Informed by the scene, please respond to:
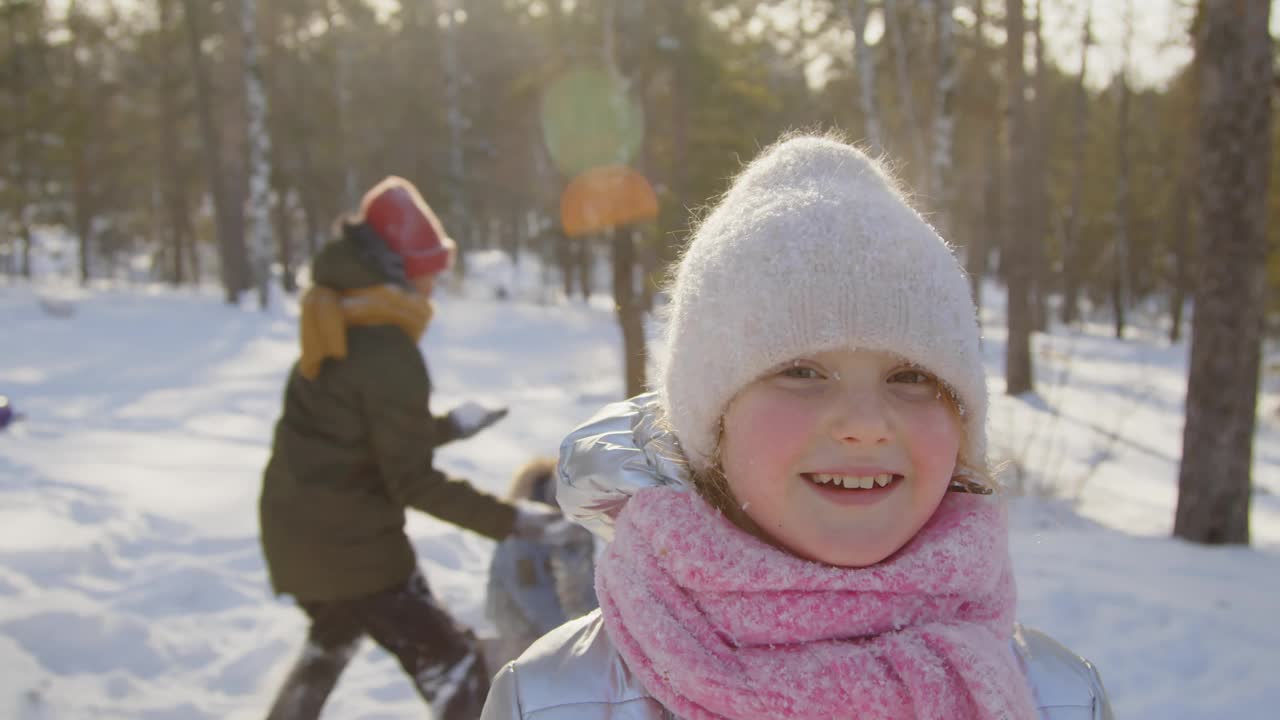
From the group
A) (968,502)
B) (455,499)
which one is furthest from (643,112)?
(968,502)

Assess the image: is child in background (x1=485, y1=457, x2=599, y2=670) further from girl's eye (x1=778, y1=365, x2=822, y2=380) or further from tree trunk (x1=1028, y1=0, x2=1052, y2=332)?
tree trunk (x1=1028, y1=0, x2=1052, y2=332)

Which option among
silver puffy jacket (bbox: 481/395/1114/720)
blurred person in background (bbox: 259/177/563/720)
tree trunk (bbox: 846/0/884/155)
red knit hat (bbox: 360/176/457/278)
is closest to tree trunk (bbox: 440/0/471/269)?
tree trunk (bbox: 846/0/884/155)

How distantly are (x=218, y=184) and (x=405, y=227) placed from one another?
2180 cm

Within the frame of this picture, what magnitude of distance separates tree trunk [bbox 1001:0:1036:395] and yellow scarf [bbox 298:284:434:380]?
10.5 meters

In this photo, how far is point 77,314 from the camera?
53.6ft

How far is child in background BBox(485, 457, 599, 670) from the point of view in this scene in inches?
141

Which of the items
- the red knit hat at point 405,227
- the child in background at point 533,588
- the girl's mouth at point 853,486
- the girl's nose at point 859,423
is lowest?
the child in background at point 533,588

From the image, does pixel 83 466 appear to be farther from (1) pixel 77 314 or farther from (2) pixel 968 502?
(1) pixel 77 314

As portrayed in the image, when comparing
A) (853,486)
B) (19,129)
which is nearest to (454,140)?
(19,129)

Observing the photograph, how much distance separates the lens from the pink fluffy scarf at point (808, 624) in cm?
132

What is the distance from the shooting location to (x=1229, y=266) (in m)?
5.06

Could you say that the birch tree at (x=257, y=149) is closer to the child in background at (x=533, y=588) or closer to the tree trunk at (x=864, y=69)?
the tree trunk at (x=864, y=69)

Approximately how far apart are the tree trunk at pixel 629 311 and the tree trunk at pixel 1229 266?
360 cm

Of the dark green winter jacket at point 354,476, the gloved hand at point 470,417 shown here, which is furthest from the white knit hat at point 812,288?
the gloved hand at point 470,417
